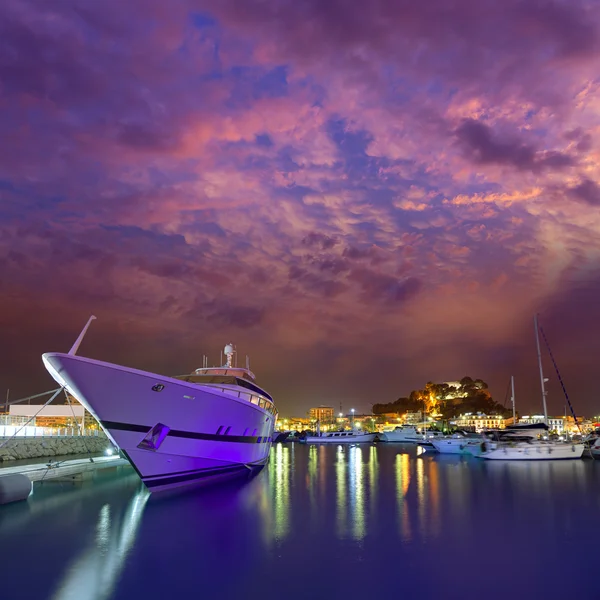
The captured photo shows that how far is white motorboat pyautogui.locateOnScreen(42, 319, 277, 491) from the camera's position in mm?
20734

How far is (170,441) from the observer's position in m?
23.3

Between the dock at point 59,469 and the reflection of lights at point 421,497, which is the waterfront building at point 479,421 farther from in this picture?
the dock at point 59,469

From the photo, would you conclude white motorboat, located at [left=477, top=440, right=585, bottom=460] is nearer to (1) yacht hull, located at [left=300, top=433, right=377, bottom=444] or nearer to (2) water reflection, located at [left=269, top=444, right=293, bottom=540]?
(2) water reflection, located at [left=269, top=444, right=293, bottom=540]

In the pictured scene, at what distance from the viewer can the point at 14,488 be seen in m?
20.8

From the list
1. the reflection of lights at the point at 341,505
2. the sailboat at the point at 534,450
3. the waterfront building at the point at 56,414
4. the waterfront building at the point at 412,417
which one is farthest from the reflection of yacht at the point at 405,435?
the reflection of lights at the point at 341,505

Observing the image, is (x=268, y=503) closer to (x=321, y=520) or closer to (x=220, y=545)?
(x=321, y=520)

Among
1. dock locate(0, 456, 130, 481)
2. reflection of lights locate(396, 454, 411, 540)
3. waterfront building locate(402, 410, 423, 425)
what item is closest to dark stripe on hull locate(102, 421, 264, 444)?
dock locate(0, 456, 130, 481)

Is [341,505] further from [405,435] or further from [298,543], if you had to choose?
[405,435]

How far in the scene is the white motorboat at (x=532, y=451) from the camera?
153 feet

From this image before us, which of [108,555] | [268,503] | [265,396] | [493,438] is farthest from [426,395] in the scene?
[108,555]

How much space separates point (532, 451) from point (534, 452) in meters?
0.30

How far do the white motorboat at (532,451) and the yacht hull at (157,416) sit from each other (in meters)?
30.6

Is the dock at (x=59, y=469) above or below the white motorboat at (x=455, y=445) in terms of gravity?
below

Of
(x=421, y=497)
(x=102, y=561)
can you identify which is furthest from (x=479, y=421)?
(x=102, y=561)
